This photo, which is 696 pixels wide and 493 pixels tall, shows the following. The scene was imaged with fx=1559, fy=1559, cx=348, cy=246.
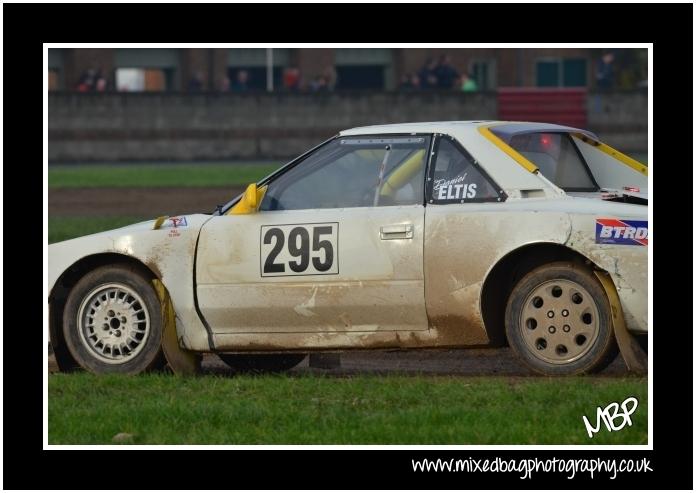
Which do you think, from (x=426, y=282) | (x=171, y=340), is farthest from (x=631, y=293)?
(x=171, y=340)

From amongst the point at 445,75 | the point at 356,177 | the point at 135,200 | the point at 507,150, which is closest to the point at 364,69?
the point at 445,75

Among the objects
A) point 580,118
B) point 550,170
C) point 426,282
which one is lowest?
point 426,282

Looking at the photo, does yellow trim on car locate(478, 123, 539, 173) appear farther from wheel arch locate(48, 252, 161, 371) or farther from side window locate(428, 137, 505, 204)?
wheel arch locate(48, 252, 161, 371)

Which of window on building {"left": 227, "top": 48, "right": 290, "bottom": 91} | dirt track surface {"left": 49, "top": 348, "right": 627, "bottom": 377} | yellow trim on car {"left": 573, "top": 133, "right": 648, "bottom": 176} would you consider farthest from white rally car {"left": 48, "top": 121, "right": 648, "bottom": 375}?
window on building {"left": 227, "top": 48, "right": 290, "bottom": 91}

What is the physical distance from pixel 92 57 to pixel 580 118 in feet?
55.6

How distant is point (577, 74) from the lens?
184 ft

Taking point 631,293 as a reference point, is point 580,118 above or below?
above

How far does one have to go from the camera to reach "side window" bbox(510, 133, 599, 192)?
9.57 m

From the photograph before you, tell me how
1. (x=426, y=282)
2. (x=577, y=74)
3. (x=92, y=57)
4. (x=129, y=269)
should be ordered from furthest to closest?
(x=577, y=74) < (x=92, y=57) < (x=129, y=269) < (x=426, y=282)

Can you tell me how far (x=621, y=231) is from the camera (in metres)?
8.28

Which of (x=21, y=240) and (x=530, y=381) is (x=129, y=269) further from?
(x=530, y=381)

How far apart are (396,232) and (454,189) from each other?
17.0 inches

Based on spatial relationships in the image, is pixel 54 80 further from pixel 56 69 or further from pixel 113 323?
pixel 113 323

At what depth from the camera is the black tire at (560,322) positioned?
332 inches
